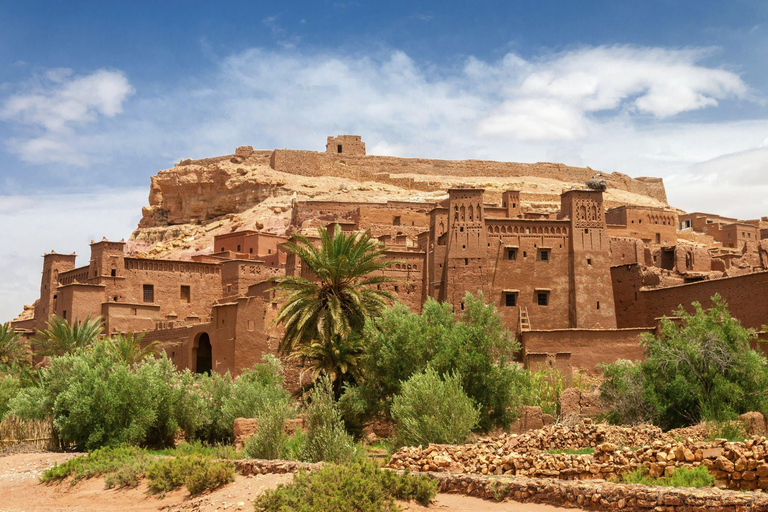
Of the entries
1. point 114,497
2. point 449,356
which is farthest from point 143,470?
point 449,356

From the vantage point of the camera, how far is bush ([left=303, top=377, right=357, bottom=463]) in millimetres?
18047

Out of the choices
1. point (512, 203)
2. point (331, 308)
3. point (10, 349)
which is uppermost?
point (512, 203)

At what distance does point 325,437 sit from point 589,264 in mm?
21891

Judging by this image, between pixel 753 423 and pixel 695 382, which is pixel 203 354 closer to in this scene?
pixel 695 382

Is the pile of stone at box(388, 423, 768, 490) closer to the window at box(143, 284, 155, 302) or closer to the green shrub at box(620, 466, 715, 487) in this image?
the green shrub at box(620, 466, 715, 487)

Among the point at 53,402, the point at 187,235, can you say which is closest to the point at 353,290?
the point at 53,402

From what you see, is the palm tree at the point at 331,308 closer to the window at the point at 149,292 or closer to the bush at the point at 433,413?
the bush at the point at 433,413

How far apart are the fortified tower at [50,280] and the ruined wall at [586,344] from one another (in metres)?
24.8

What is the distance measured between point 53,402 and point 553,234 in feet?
71.6

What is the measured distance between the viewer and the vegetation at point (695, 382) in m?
21.9

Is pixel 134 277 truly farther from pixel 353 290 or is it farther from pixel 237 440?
pixel 237 440

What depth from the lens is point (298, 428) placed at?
21.9 meters

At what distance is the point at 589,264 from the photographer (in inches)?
1475

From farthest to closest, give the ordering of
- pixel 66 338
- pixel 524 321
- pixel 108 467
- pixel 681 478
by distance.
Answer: pixel 524 321 < pixel 66 338 < pixel 108 467 < pixel 681 478
